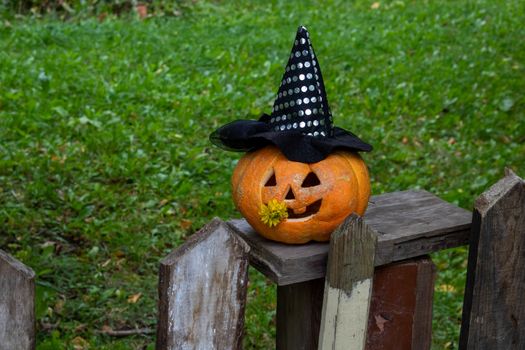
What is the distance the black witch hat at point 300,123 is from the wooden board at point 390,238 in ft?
0.84

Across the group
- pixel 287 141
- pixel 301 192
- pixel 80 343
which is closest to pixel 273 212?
pixel 301 192

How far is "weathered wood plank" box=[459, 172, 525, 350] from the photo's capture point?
2.48 metres

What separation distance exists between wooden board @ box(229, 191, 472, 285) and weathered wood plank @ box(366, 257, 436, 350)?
0.06m

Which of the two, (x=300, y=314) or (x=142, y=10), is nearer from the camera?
(x=300, y=314)

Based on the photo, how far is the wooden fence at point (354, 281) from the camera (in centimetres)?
213

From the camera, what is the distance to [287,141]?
7.95 ft

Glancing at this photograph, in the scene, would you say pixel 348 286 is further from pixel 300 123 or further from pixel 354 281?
pixel 300 123

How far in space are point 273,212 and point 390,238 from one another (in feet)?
1.16

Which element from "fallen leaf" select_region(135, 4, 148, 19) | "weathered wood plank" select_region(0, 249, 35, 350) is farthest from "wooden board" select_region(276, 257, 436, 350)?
"fallen leaf" select_region(135, 4, 148, 19)

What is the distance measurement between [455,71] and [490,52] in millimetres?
679

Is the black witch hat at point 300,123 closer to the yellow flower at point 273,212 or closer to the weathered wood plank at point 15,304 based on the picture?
the yellow flower at point 273,212

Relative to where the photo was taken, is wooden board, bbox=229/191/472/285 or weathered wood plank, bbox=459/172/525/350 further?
weathered wood plank, bbox=459/172/525/350

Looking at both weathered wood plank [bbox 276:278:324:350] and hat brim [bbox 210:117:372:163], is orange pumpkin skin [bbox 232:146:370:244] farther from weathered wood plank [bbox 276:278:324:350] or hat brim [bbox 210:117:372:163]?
weathered wood plank [bbox 276:278:324:350]

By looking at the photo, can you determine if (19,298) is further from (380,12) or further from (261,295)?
(380,12)
